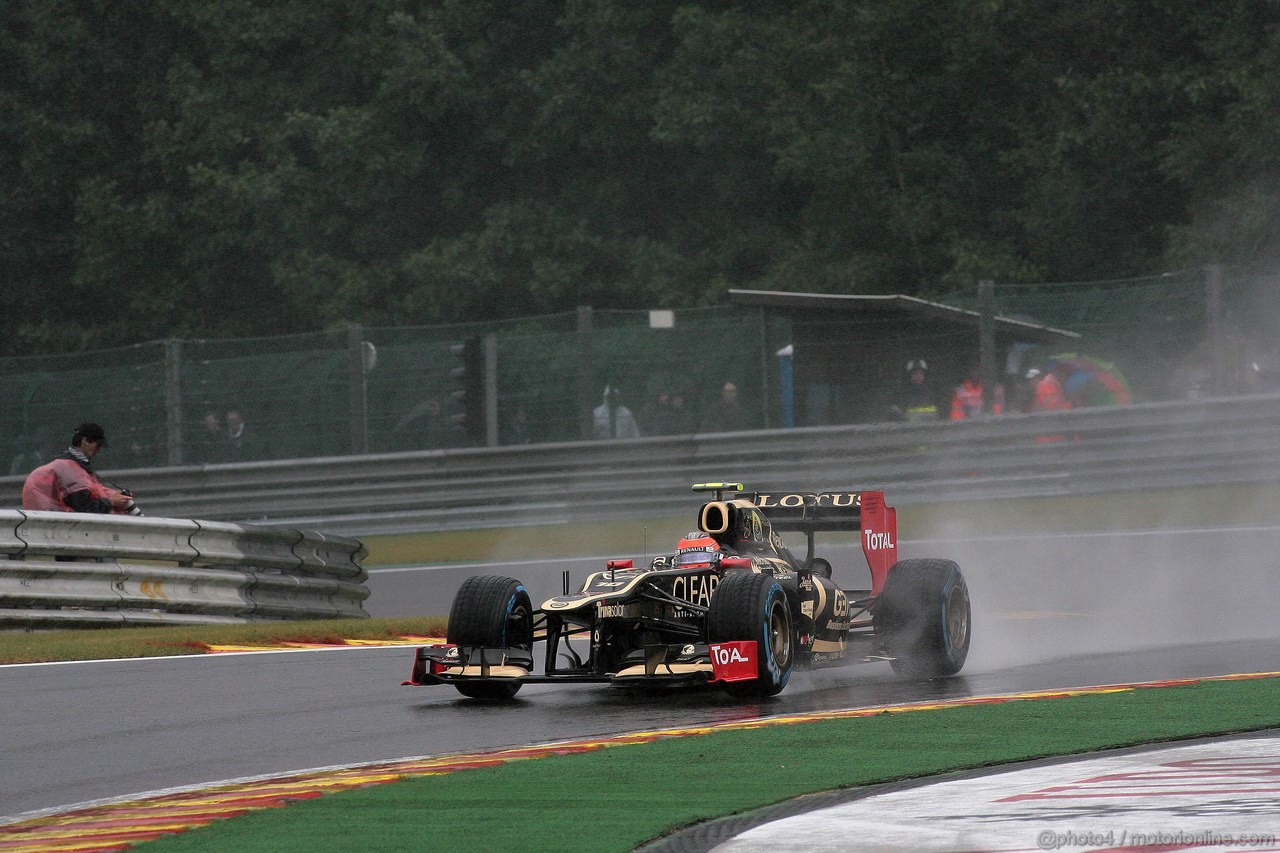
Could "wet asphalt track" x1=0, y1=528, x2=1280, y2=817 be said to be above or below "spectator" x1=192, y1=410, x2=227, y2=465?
below

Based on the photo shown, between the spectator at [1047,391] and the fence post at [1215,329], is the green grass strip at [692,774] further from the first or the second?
the spectator at [1047,391]

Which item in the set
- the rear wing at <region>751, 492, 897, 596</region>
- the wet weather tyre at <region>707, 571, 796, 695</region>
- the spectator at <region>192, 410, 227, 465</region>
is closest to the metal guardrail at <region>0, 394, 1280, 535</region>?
the spectator at <region>192, 410, 227, 465</region>

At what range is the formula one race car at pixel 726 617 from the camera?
30.8ft

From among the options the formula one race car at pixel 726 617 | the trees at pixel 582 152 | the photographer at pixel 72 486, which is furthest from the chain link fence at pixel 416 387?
the trees at pixel 582 152

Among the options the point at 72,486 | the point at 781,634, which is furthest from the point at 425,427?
the point at 781,634

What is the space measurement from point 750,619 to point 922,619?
1.70 metres

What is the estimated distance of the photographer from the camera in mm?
13641

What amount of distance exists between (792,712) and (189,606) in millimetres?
5903

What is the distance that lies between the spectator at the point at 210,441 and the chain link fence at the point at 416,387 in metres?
0.01

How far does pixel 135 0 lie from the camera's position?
34.3 m

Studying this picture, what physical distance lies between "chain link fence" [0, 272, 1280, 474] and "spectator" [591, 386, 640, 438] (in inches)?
1.3

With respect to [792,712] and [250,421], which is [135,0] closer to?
[250,421]

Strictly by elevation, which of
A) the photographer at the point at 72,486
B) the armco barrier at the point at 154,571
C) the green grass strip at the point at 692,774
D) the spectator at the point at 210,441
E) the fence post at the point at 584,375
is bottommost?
the green grass strip at the point at 692,774

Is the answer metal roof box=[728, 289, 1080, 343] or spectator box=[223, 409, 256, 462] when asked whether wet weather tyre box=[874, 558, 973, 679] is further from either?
spectator box=[223, 409, 256, 462]
